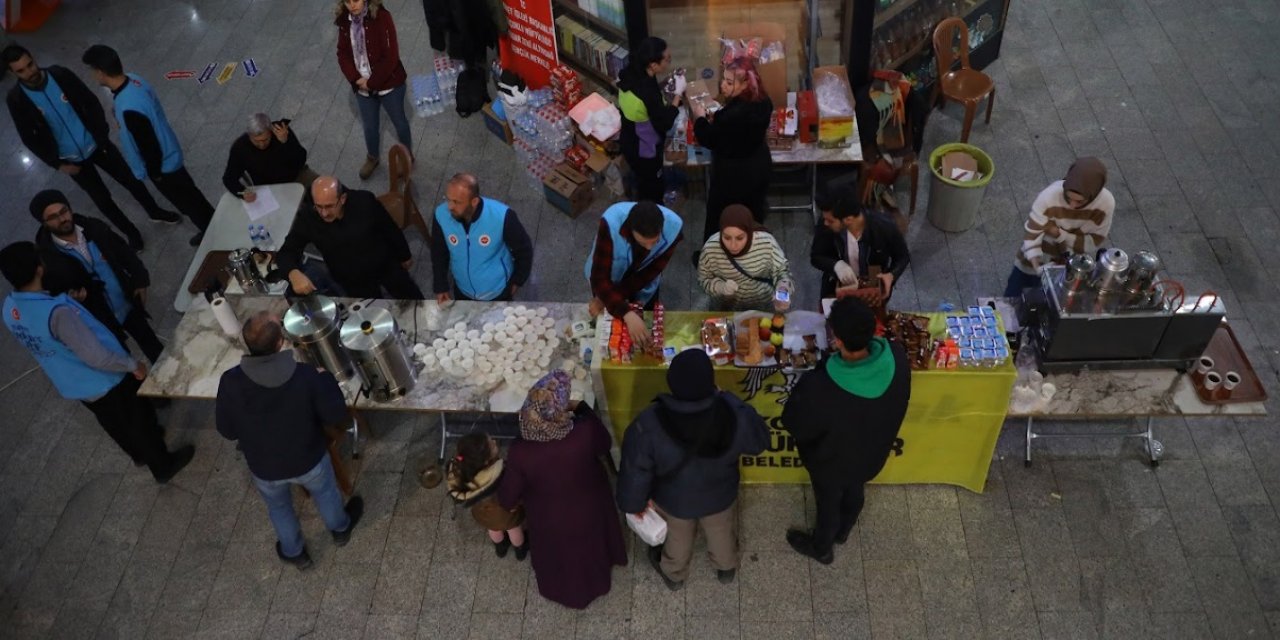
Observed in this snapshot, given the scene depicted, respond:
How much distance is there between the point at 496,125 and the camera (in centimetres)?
788

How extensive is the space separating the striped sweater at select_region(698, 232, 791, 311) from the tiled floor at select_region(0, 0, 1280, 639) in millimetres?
1159

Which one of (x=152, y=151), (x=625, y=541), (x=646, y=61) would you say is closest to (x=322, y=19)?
(x=152, y=151)

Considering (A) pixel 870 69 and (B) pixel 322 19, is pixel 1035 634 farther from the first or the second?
(B) pixel 322 19

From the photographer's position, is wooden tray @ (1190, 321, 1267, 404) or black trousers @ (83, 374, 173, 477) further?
black trousers @ (83, 374, 173, 477)

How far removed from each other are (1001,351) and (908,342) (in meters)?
0.46

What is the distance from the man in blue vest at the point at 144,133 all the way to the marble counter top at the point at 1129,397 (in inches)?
235

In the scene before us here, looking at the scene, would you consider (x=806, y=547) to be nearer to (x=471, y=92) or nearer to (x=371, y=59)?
(x=371, y=59)

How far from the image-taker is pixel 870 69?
7051 mm

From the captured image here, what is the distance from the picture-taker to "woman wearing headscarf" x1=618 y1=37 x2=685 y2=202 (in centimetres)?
591

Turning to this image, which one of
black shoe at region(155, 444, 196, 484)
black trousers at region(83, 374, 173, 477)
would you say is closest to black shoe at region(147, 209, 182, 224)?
black trousers at region(83, 374, 173, 477)

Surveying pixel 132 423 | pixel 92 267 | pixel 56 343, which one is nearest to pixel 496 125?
pixel 92 267

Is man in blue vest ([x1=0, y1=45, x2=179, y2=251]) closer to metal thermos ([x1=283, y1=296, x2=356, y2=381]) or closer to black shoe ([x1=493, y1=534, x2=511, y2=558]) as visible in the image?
metal thermos ([x1=283, y1=296, x2=356, y2=381])

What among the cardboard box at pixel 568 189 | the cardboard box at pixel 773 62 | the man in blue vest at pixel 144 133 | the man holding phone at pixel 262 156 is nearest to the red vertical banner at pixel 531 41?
the cardboard box at pixel 568 189

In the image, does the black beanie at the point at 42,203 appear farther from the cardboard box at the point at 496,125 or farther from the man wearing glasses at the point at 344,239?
the cardboard box at the point at 496,125
